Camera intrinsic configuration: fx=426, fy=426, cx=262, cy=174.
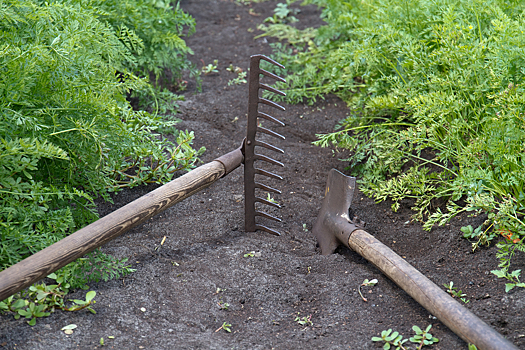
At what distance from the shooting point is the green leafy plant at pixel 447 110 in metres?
2.30

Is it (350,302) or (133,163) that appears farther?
(133,163)

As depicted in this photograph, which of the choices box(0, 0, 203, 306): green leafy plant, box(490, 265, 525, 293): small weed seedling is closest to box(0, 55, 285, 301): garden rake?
box(0, 0, 203, 306): green leafy plant

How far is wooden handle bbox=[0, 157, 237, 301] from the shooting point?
Answer: 1741 millimetres

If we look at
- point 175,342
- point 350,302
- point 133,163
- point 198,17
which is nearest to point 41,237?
point 175,342

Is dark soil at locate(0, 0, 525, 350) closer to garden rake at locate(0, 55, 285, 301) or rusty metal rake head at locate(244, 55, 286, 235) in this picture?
rusty metal rake head at locate(244, 55, 286, 235)

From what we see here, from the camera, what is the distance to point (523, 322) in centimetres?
199

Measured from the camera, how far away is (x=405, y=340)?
1.98m

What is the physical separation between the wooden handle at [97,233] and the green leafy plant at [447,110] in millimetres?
1057

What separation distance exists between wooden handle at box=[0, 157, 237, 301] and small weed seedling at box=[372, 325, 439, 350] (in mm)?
1241

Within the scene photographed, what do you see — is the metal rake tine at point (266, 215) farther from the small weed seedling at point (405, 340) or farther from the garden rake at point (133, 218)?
the small weed seedling at point (405, 340)

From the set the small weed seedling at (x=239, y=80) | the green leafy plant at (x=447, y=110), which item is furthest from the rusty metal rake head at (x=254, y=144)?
the small weed seedling at (x=239, y=80)

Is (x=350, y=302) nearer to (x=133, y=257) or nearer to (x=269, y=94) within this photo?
(x=133, y=257)

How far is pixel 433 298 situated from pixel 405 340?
236mm

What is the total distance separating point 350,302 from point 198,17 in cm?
535
